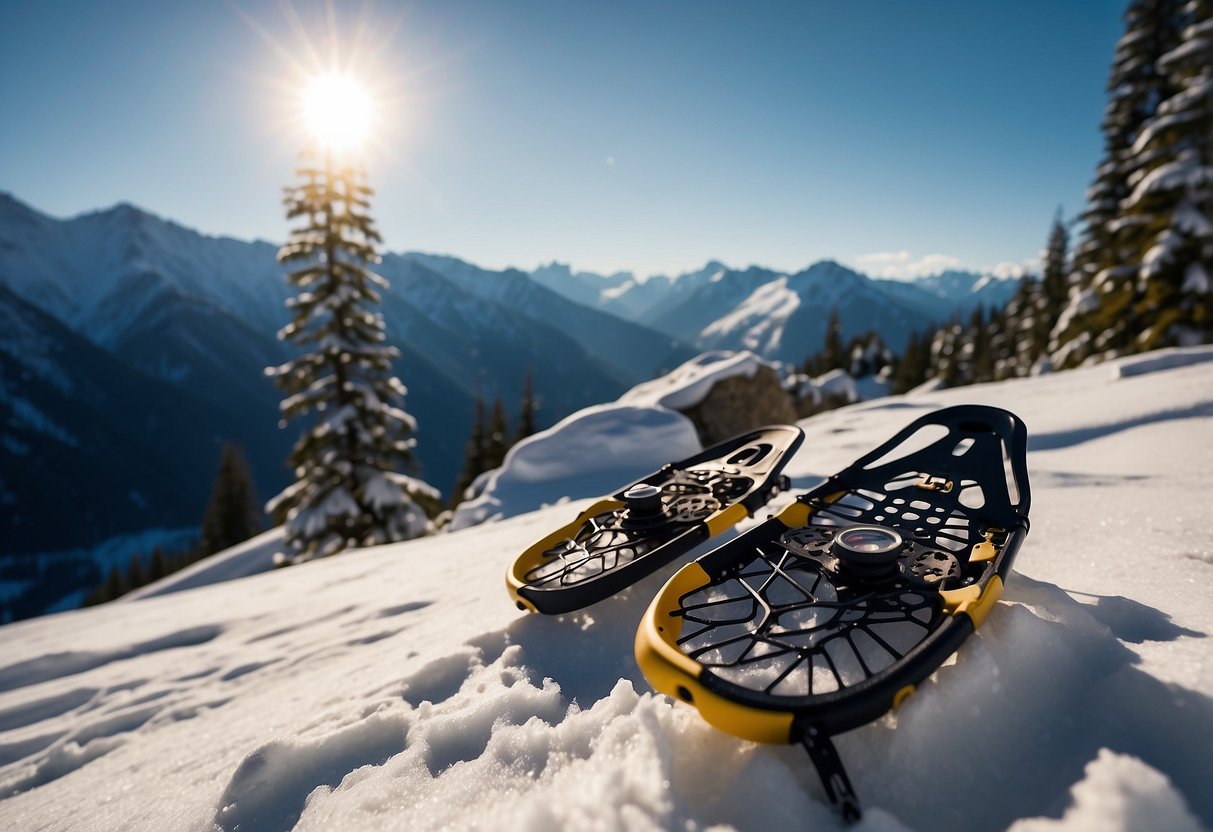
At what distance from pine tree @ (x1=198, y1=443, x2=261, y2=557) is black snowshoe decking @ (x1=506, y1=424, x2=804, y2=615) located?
3619cm

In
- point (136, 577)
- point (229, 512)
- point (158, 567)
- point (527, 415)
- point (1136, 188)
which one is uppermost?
point (1136, 188)

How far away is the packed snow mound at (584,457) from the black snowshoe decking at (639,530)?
13.4 ft

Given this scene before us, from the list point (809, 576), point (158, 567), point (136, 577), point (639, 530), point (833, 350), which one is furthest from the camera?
point (833, 350)

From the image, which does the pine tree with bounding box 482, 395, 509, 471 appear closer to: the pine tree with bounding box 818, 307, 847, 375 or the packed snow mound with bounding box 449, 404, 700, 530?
the packed snow mound with bounding box 449, 404, 700, 530

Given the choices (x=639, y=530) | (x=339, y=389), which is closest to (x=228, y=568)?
(x=339, y=389)

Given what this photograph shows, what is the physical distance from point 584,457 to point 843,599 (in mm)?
6477

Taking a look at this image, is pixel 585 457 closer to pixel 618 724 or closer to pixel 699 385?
pixel 699 385

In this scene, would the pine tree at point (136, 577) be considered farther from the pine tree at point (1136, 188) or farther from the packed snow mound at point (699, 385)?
the pine tree at point (1136, 188)

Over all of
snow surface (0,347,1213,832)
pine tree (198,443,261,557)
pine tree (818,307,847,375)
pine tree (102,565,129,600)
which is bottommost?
pine tree (102,565,129,600)

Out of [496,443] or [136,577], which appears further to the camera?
[136,577]

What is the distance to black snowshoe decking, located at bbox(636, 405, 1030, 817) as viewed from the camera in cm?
126

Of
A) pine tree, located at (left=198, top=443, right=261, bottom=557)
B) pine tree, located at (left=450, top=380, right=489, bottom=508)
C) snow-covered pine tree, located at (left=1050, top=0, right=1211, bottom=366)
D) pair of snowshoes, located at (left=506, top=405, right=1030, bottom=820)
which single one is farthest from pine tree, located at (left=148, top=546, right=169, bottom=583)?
snow-covered pine tree, located at (left=1050, top=0, right=1211, bottom=366)

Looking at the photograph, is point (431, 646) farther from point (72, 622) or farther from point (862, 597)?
point (72, 622)

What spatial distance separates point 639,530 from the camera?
8.50 ft
